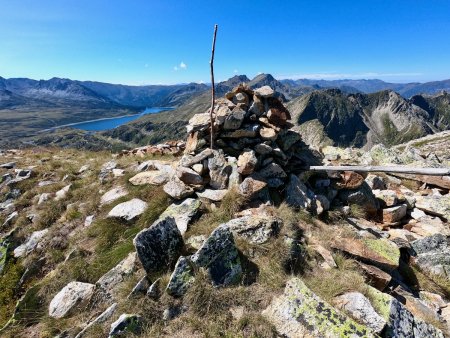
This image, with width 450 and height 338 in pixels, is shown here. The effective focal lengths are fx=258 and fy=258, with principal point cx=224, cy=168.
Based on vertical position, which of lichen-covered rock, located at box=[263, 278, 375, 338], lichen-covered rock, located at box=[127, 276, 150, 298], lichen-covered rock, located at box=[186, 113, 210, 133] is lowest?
lichen-covered rock, located at box=[263, 278, 375, 338]

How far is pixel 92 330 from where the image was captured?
19.1 feet

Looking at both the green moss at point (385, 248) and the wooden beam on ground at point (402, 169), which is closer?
the wooden beam on ground at point (402, 169)

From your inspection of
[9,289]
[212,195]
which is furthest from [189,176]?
[9,289]

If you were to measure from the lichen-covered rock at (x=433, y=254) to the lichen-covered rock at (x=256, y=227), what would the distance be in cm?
546

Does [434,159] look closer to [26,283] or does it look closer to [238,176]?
[238,176]

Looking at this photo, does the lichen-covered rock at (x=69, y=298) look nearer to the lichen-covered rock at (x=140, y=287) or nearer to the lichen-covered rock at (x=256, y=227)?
the lichen-covered rock at (x=140, y=287)

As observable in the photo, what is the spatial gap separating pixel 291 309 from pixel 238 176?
5.62 metres

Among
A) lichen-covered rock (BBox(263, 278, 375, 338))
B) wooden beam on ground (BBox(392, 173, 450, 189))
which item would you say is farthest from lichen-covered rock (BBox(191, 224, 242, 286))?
wooden beam on ground (BBox(392, 173, 450, 189))

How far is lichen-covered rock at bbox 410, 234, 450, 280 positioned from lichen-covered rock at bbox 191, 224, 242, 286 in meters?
7.00

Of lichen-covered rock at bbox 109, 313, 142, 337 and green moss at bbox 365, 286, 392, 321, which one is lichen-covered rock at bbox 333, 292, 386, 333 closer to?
green moss at bbox 365, 286, 392, 321

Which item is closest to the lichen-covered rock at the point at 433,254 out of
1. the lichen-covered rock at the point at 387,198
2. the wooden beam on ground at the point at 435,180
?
the lichen-covered rock at the point at 387,198

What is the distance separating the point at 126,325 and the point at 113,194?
7.14 metres

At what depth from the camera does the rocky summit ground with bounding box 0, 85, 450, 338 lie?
19.3 ft

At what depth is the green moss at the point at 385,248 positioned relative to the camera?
8200 millimetres
